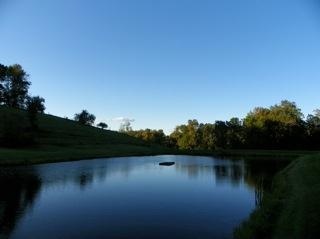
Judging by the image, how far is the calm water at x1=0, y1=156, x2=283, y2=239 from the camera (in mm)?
23219

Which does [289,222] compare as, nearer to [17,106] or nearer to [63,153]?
[63,153]

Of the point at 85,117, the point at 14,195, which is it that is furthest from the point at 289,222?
the point at 85,117

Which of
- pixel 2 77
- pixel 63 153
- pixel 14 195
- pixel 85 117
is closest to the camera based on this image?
pixel 14 195

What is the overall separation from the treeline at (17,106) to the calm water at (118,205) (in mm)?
32687

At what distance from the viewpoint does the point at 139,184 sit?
46531mm

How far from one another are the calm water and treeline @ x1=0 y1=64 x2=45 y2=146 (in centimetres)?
3269

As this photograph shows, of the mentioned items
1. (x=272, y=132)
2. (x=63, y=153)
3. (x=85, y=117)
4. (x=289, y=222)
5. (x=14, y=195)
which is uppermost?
(x=85, y=117)

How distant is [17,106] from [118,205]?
125 metres

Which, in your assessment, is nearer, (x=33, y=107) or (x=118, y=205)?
(x=118, y=205)

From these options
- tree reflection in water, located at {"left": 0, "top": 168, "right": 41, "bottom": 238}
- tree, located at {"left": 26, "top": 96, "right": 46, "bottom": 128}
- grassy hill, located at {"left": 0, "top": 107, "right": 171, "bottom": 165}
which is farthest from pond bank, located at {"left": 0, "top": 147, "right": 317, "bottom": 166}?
tree, located at {"left": 26, "top": 96, "right": 46, "bottom": 128}

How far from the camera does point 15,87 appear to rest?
14100 centimetres

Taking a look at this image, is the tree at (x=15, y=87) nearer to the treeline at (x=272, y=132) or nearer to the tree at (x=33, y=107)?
the tree at (x=33, y=107)

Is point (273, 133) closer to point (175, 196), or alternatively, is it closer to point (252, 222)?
point (175, 196)

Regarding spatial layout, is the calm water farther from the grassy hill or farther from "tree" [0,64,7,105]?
"tree" [0,64,7,105]
